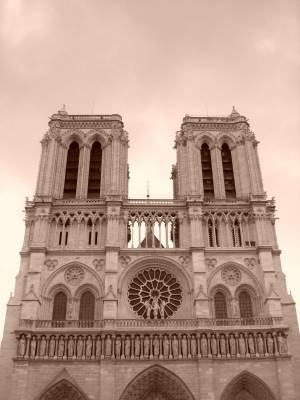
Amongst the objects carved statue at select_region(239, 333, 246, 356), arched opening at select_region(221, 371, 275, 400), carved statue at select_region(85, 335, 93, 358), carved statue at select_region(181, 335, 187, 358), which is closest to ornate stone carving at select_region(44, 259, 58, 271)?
carved statue at select_region(85, 335, 93, 358)

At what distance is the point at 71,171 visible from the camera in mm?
38125

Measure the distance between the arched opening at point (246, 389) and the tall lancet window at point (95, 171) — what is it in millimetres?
17090

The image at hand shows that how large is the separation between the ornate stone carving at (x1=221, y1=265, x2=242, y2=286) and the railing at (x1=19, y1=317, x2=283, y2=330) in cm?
299

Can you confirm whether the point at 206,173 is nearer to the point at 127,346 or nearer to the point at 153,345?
the point at 153,345

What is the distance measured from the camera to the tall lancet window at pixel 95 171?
122 ft

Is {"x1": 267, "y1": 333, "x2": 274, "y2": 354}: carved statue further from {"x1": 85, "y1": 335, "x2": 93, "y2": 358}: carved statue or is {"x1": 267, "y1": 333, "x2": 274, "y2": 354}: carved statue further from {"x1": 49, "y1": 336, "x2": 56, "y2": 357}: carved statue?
{"x1": 49, "y1": 336, "x2": 56, "y2": 357}: carved statue

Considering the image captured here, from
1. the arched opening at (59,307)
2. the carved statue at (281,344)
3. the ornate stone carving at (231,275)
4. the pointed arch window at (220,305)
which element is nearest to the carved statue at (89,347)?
the arched opening at (59,307)

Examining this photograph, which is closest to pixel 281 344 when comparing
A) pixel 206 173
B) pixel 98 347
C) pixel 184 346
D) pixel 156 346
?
pixel 184 346

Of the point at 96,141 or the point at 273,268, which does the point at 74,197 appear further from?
the point at 273,268

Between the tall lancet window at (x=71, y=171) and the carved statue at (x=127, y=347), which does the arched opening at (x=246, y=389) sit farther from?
the tall lancet window at (x=71, y=171)

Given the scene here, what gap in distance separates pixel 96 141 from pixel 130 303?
14.5m

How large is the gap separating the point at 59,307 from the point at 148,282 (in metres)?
6.26

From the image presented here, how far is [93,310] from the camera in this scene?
31.3 metres

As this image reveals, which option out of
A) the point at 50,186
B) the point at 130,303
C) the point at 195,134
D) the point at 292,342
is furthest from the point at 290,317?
the point at 50,186
